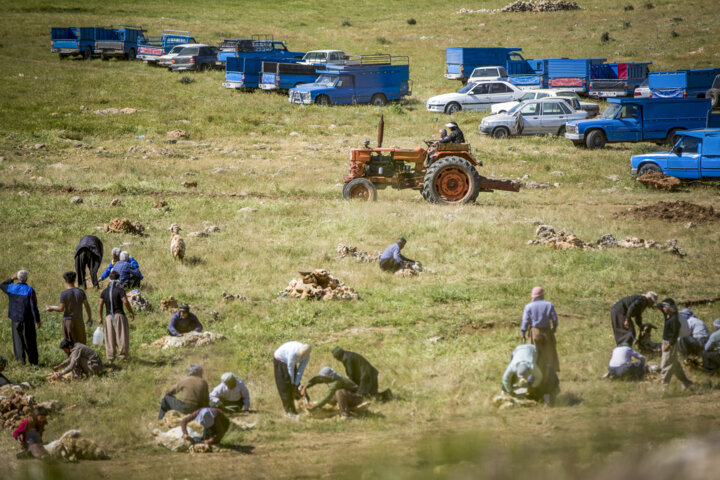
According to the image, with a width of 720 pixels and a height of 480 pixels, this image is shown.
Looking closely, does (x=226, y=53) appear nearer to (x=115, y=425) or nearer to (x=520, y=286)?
(x=520, y=286)

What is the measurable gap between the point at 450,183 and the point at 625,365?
9.81 m

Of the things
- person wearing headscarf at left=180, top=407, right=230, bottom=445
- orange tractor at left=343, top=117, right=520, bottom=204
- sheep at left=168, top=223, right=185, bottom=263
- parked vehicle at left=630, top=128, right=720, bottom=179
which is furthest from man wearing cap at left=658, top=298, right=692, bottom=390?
parked vehicle at left=630, top=128, right=720, bottom=179

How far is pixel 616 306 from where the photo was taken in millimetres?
10336

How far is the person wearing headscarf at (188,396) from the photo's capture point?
8102 mm

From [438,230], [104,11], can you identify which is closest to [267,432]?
[438,230]

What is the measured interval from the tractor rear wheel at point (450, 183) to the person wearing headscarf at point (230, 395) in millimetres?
10500

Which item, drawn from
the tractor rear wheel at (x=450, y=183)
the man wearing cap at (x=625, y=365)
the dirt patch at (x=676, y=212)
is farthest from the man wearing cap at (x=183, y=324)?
the dirt patch at (x=676, y=212)

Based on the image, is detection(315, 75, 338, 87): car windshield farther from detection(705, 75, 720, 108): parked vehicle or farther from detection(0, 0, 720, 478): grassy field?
detection(705, 75, 720, 108): parked vehicle

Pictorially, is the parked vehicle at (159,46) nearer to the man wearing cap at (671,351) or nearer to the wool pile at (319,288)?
the wool pile at (319,288)

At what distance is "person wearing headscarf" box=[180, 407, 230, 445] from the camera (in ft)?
25.2

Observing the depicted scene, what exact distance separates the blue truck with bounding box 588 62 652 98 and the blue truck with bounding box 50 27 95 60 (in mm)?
30684

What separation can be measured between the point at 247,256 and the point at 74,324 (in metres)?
5.23

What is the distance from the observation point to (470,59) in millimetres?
41406

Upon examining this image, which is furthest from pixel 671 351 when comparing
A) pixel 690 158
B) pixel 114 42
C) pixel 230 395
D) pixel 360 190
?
pixel 114 42
